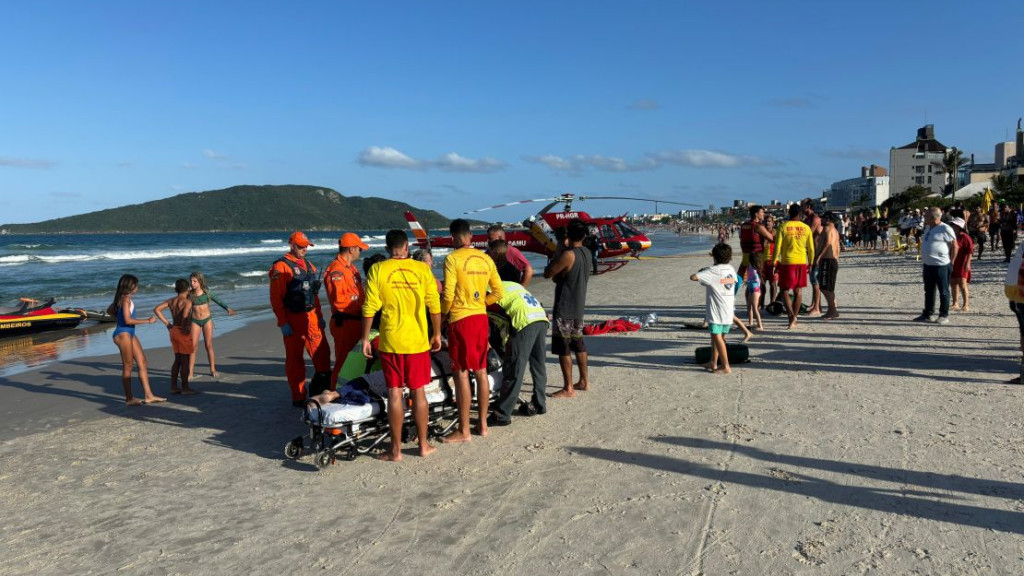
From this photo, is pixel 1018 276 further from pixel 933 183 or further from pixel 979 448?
pixel 933 183

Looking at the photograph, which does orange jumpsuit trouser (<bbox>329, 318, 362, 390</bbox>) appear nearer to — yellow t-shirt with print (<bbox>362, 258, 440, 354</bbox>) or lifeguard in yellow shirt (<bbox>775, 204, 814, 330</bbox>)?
yellow t-shirt with print (<bbox>362, 258, 440, 354</bbox>)

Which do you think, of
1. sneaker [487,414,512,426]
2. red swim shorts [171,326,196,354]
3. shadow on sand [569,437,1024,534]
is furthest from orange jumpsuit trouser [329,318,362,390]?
red swim shorts [171,326,196,354]

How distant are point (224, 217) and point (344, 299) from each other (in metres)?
190

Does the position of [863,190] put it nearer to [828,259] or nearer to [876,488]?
[828,259]

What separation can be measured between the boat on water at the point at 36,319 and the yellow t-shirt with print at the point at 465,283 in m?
13.6

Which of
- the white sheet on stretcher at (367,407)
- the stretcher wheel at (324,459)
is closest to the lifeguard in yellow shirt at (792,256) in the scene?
the white sheet on stretcher at (367,407)

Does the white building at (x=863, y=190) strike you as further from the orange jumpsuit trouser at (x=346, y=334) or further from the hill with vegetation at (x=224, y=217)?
the orange jumpsuit trouser at (x=346, y=334)

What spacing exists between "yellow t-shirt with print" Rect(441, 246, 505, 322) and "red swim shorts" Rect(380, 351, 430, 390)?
536 mm

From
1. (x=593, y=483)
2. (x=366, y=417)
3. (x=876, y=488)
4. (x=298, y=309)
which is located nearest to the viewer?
(x=876, y=488)

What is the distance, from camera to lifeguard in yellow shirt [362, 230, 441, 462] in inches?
196

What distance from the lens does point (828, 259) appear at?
10852mm

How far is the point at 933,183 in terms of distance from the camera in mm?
103688

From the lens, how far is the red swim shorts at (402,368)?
16.4 ft

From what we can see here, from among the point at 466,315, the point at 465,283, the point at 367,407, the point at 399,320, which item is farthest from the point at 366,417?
the point at 465,283
